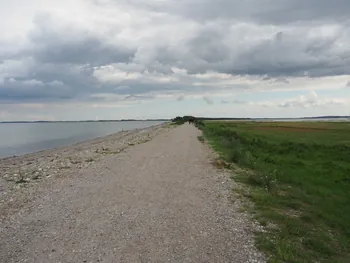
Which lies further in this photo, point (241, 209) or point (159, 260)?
point (241, 209)

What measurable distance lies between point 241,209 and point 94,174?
32.2 feet

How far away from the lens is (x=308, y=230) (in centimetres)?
930

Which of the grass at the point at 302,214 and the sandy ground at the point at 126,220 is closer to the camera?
the sandy ground at the point at 126,220

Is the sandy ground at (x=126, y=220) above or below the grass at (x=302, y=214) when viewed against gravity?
above

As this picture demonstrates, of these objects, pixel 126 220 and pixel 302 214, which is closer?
pixel 126 220

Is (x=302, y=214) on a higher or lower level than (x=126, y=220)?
lower

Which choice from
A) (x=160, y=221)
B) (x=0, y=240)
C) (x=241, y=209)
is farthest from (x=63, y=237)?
(x=241, y=209)

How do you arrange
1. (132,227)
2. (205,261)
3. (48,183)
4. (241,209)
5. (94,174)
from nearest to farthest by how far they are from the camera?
(205,261) < (132,227) < (241,209) < (48,183) < (94,174)

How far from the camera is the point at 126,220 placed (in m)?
9.70

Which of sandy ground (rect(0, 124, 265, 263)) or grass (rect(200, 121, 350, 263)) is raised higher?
sandy ground (rect(0, 124, 265, 263))

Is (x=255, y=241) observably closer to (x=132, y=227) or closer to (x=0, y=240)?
(x=132, y=227)

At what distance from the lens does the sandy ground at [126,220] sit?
7422 millimetres

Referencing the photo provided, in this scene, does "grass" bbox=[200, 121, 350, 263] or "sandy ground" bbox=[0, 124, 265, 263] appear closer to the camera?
"sandy ground" bbox=[0, 124, 265, 263]

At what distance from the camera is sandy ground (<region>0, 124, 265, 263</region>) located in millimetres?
7422
